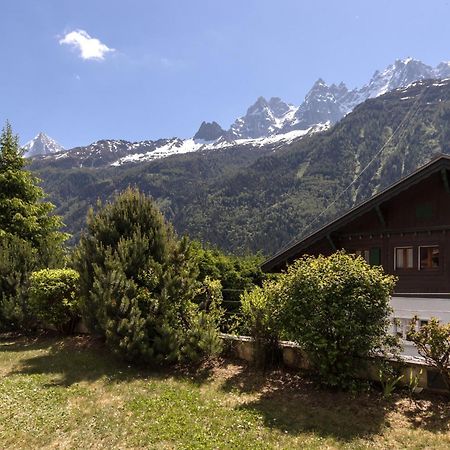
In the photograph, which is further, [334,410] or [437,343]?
[334,410]

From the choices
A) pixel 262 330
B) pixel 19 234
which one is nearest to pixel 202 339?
pixel 262 330

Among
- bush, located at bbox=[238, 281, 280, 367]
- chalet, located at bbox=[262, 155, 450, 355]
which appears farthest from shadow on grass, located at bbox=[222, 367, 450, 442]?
chalet, located at bbox=[262, 155, 450, 355]

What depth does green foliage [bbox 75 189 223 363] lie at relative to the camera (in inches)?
511

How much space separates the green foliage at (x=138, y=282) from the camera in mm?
12969

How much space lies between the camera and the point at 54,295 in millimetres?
17344

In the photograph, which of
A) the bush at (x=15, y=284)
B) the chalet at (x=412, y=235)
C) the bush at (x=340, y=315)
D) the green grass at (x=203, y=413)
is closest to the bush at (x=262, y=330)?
the green grass at (x=203, y=413)

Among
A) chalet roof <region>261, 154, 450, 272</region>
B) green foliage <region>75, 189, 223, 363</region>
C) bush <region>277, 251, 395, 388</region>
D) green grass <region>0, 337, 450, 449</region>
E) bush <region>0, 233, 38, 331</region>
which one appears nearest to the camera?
green grass <region>0, 337, 450, 449</region>

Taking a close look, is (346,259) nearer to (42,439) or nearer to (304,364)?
(304,364)

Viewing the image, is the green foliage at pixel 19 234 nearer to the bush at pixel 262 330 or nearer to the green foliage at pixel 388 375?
the bush at pixel 262 330

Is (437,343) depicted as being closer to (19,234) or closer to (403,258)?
(403,258)

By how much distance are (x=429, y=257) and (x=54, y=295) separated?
1571 cm

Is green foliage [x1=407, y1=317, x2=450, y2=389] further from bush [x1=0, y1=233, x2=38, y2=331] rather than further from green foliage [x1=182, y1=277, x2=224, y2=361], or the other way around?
bush [x1=0, y1=233, x2=38, y2=331]

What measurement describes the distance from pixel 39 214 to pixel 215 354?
62.4ft

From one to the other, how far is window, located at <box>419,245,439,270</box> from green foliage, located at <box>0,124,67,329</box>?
16914 mm
